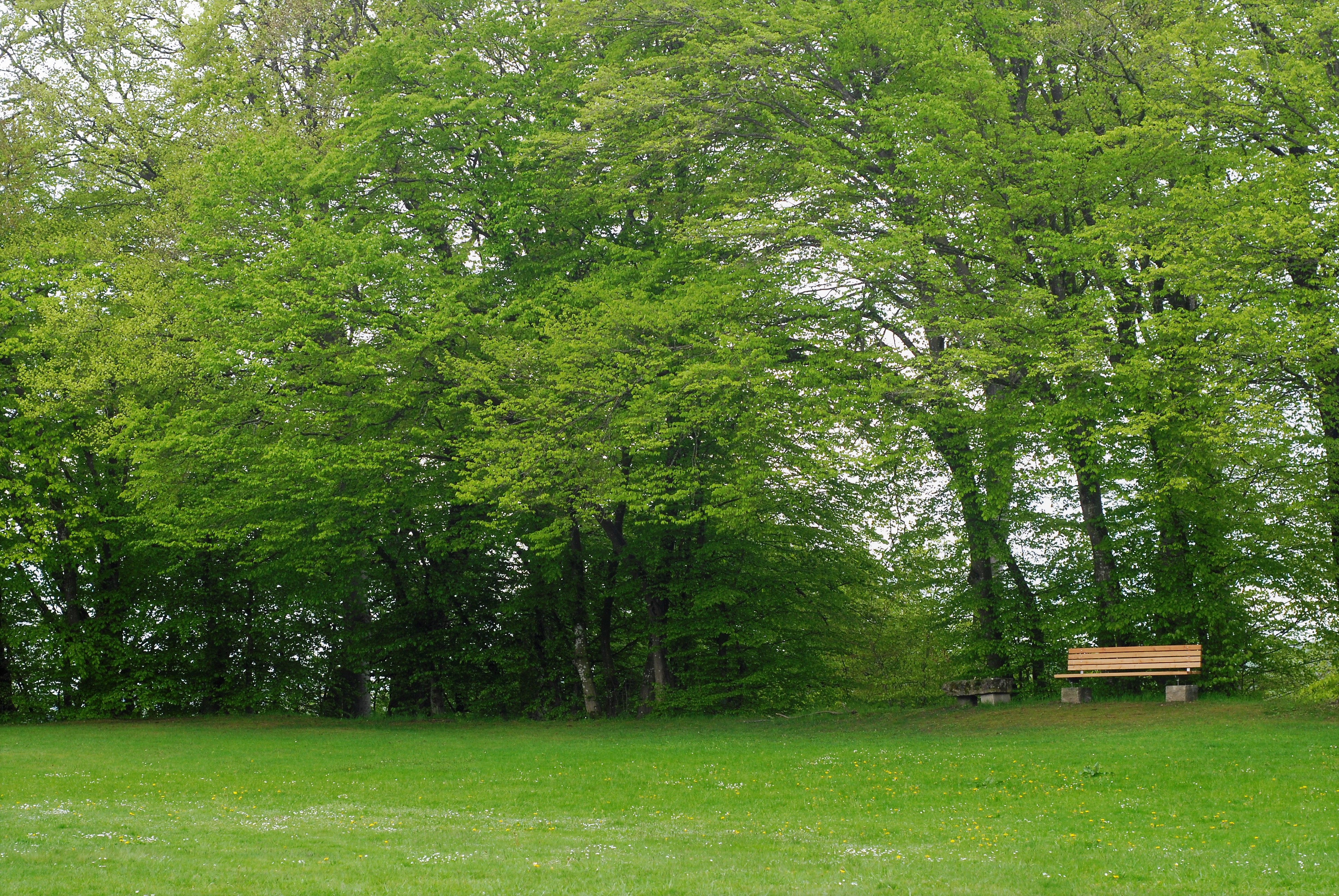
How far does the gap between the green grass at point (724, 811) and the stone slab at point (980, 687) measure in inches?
50.2

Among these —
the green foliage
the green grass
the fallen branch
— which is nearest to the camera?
the green grass

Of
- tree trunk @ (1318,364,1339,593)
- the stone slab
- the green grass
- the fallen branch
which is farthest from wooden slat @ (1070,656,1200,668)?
the fallen branch

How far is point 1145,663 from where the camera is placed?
20.3m

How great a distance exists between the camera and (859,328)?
972 inches

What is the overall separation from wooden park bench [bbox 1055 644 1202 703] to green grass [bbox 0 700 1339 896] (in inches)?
24.6

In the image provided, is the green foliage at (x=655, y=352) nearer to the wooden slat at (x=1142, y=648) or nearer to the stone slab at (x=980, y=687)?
the wooden slat at (x=1142, y=648)

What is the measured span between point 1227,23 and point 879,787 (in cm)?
1539

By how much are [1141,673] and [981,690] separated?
11.8 feet

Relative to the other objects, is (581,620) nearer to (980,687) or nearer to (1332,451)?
(980,687)

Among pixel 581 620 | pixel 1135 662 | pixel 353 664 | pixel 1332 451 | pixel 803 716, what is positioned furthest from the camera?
pixel 353 664

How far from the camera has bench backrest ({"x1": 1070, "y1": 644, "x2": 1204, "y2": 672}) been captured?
20016 mm

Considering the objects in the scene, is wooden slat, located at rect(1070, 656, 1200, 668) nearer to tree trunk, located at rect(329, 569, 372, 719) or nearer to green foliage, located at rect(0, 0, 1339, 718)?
green foliage, located at rect(0, 0, 1339, 718)

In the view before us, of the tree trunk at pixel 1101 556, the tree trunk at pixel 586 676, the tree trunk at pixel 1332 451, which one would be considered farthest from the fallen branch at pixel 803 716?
the tree trunk at pixel 1332 451

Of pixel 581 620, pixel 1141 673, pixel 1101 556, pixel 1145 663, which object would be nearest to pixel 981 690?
pixel 1101 556
